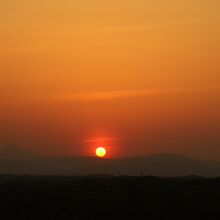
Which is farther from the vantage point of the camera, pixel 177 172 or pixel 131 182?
pixel 177 172

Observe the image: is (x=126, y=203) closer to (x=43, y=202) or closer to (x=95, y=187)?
(x=43, y=202)

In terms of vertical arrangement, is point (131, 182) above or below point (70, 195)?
above

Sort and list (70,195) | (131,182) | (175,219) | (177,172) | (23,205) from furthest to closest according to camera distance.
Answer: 1. (177,172)
2. (131,182)
3. (70,195)
4. (23,205)
5. (175,219)

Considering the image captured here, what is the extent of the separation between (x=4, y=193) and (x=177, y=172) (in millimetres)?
144371

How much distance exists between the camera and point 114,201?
1676 inches

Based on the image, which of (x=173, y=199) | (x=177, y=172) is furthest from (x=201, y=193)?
(x=177, y=172)

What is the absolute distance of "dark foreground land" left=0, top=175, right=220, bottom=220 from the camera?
38719 millimetres

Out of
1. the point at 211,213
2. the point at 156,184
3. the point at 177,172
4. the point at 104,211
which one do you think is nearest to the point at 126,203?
the point at 104,211

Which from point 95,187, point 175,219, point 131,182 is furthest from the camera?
point 131,182

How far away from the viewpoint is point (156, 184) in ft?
169

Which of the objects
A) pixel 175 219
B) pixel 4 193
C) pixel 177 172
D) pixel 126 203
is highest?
pixel 177 172

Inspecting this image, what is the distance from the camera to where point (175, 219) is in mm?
37812

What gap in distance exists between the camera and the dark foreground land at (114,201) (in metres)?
38.7

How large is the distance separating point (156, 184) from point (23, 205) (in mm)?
13094
